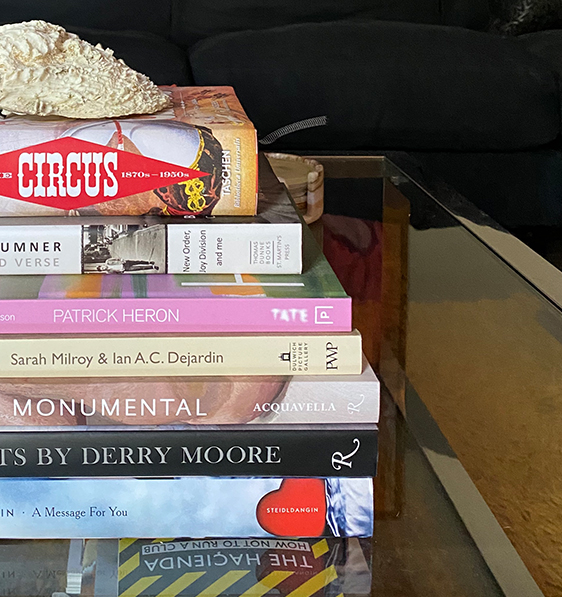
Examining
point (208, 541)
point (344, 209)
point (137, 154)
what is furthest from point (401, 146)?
point (208, 541)

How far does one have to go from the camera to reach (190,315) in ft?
1.44

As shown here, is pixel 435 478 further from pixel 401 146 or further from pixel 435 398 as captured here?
pixel 401 146

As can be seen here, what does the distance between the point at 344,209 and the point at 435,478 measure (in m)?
0.48

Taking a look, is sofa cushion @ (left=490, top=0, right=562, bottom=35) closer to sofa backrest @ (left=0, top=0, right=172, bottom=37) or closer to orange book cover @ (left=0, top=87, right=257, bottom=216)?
sofa backrest @ (left=0, top=0, right=172, bottom=37)

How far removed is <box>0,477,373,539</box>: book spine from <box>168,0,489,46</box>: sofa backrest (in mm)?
1731

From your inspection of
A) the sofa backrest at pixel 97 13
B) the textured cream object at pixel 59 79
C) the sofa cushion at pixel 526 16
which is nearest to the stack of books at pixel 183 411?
the textured cream object at pixel 59 79

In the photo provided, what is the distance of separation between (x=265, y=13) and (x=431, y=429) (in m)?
1.63

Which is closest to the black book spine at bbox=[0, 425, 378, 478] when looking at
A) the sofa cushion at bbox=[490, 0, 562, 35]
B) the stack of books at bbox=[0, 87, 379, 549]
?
the stack of books at bbox=[0, 87, 379, 549]

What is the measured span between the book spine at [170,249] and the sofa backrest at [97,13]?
154 centimetres

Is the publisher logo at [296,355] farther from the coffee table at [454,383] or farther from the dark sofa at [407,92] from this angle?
the dark sofa at [407,92]

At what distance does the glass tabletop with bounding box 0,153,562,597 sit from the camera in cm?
42

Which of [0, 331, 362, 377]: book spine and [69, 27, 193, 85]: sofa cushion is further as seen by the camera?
[69, 27, 193, 85]: sofa cushion

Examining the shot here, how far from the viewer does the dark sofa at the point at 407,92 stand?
5.34 ft

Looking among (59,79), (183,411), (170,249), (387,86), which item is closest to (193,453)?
(183,411)
